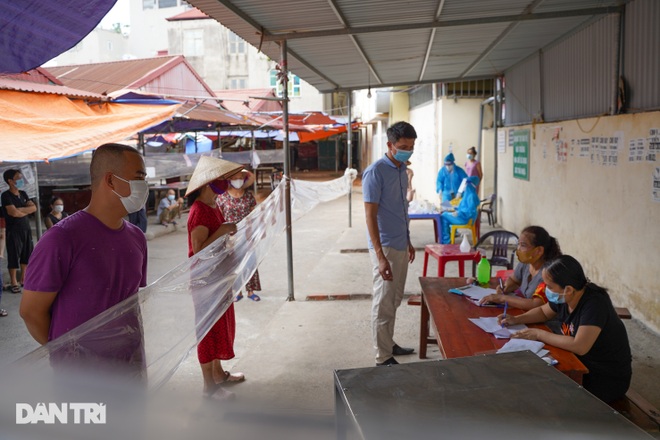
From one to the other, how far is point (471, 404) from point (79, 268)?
147 centimetres

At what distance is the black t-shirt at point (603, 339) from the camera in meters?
2.70

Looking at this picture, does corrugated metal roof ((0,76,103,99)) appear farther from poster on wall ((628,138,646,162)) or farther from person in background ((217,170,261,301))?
poster on wall ((628,138,646,162))

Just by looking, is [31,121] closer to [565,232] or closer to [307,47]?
[307,47]

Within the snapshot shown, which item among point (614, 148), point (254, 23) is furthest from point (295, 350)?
point (614, 148)

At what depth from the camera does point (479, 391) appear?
143cm

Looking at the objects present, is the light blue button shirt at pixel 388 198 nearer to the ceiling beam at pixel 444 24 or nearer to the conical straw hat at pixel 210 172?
the conical straw hat at pixel 210 172

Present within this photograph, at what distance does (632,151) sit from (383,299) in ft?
9.45

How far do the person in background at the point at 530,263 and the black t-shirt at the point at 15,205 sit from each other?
6055 millimetres

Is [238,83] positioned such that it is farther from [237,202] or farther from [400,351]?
[400,351]

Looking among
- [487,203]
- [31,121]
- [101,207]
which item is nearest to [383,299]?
[101,207]

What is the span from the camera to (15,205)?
696 cm

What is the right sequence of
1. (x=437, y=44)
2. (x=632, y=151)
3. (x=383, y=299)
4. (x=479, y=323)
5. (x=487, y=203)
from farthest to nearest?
1. (x=487, y=203)
2. (x=437, y=44)
3. (x=632, y=151)
4. (x=383, y=299)
5. (x=479, y=323)

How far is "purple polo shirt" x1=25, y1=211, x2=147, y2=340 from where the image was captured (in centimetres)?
195

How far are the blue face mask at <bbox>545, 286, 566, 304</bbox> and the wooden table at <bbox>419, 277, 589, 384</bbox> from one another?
19 cm
